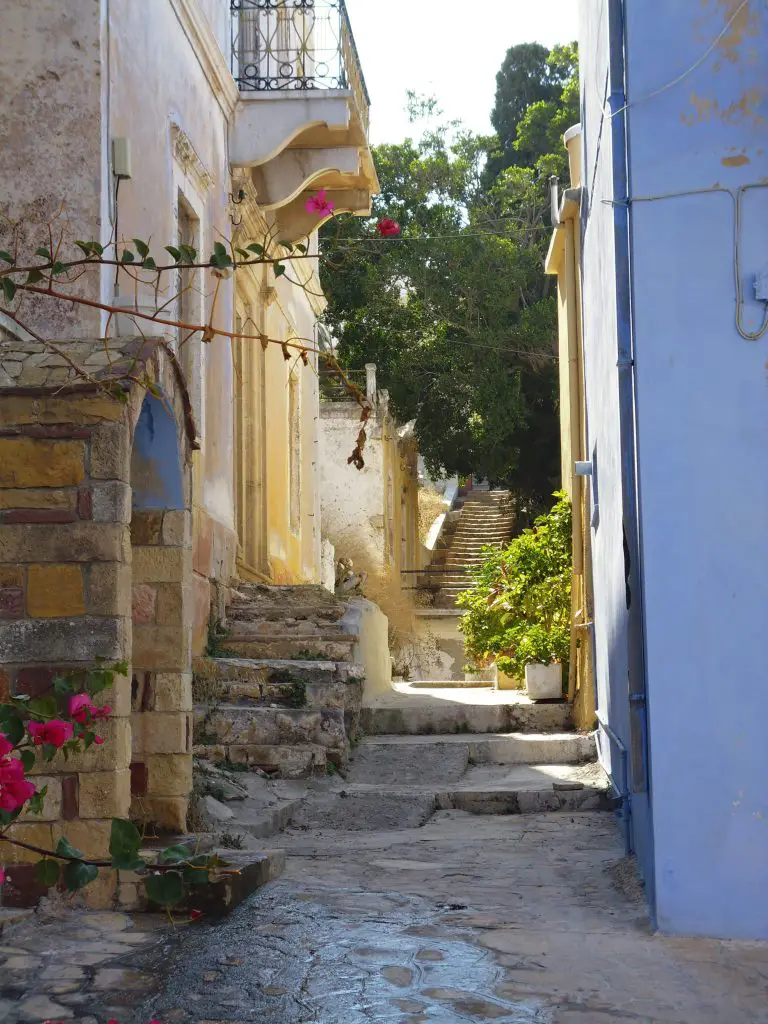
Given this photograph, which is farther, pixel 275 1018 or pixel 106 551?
pixel 106 551

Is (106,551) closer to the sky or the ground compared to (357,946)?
closer to the sky

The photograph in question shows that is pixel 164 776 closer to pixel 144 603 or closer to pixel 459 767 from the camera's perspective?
pixel 144 603

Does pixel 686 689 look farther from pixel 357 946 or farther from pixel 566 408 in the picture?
pixel 566 408

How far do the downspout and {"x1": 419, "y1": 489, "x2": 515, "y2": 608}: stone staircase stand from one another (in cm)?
2086

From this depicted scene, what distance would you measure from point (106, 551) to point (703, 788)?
2514mm

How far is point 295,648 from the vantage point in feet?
34.4

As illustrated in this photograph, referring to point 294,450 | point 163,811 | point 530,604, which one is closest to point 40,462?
point 163,811

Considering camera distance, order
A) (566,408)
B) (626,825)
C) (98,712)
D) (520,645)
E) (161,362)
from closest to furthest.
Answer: (98,712) → (161,362) → (626,825) → (520,645) → (566,408)

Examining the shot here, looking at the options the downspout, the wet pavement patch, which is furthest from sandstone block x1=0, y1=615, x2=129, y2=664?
the downspout

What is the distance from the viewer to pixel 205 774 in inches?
303

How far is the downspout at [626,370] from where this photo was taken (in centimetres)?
491

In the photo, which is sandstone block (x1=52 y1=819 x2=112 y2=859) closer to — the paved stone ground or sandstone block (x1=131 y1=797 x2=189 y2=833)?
the paved stone ground

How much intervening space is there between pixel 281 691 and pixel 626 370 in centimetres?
495

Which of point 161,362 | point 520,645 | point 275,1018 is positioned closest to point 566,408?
point 520,645
